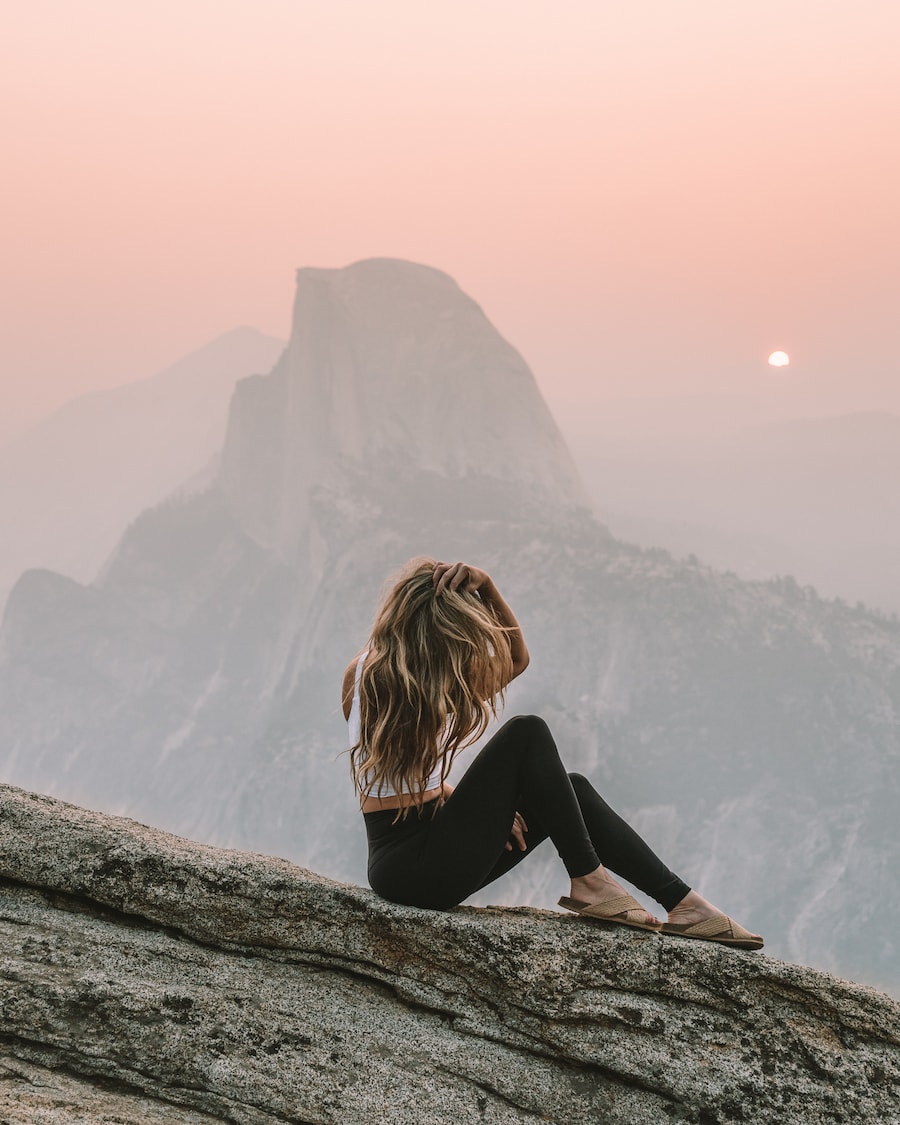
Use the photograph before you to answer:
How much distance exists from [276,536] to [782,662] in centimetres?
8555

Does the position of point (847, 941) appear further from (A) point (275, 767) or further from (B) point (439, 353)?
(B) point (439, 353)

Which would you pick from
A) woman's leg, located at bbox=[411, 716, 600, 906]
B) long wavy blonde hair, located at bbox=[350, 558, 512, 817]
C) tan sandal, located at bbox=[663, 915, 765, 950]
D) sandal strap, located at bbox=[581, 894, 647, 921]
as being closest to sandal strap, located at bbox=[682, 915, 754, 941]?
tan sandal, located at bbox=[663, 915, 765, 950]

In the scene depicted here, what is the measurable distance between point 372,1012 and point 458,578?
2338 millimetres

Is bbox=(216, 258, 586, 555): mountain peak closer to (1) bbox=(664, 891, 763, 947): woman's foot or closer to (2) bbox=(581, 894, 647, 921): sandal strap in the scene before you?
(1) bbox=(664, 891, 763, 947): woman's foot

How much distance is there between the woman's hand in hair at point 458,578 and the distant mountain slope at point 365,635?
115570mm

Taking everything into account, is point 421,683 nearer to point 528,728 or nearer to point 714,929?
point 528,728

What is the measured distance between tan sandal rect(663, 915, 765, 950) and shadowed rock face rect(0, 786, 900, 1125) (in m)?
0.13

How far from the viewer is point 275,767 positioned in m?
140

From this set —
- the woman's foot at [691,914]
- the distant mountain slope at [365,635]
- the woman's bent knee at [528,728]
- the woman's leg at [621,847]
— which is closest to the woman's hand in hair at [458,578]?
the woman's bent knee at [528,728]

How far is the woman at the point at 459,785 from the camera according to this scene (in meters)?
5.32

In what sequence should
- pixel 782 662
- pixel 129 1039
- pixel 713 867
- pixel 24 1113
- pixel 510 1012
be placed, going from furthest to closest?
pixel 782 662, pixel 713 867, pixel 510 1012, pixel 129 1039, pixel 24 1113

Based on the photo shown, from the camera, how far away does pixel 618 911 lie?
535 cm

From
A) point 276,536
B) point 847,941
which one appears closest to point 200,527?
point 276,536

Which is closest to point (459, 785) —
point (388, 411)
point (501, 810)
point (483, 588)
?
point (501, 810)
